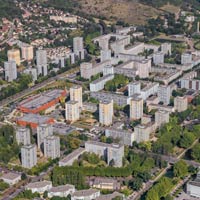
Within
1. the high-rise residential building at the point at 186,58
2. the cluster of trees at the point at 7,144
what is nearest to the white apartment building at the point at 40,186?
the cluster of trees at the point at 7,144

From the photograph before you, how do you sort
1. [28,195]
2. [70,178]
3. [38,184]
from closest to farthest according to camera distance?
1. [28,195]
2. [38,184]
3. [70,178]

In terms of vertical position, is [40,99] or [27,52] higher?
[27,52]

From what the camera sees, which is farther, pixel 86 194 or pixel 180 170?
pixel 180 170

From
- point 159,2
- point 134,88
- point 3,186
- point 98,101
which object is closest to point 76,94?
point 98,101

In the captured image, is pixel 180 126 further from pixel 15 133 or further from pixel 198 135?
pixel 15 133

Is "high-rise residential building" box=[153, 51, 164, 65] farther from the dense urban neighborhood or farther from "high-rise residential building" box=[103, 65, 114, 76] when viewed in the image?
"high-rise residential building" box=[103, 65, 114, 76]

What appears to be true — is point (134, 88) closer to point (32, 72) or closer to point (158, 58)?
point (158, 58)
